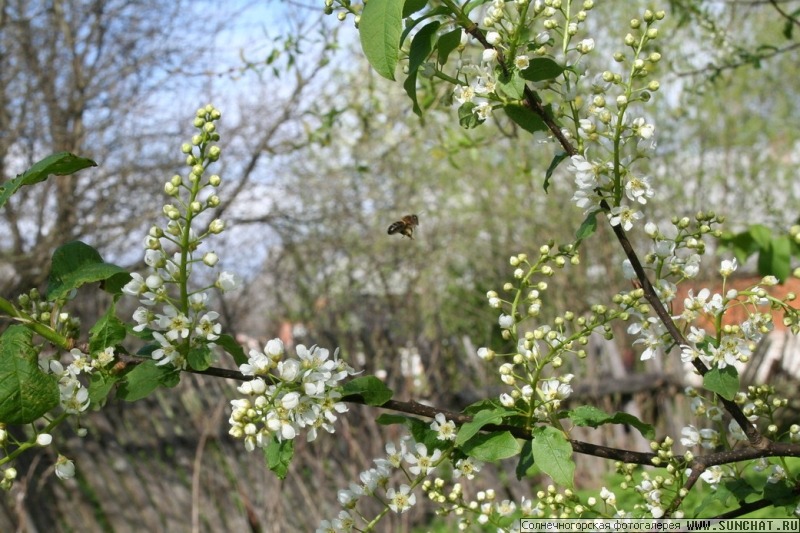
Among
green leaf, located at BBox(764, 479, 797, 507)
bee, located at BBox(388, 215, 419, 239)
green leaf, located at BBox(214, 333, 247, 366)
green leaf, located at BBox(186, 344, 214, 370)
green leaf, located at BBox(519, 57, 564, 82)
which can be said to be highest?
bee, located at BBox(388, 215, 419, 239)

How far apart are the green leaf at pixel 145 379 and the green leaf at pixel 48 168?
0.33 meters

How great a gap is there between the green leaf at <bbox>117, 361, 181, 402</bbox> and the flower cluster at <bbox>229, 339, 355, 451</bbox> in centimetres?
13

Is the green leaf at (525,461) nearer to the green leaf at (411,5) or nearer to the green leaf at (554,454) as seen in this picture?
the green leaf at (554,454)

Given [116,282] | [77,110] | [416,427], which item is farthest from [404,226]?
[77,110]

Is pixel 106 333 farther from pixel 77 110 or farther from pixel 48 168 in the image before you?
pixel 77 110

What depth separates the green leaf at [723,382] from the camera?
127cm

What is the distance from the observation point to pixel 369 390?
1.29m

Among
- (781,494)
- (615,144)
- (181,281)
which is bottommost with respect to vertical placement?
(781,494)

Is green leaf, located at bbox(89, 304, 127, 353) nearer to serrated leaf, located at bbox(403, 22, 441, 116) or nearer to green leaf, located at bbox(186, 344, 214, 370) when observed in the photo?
green leaf, located at bbox(186, 344, 214, 370)

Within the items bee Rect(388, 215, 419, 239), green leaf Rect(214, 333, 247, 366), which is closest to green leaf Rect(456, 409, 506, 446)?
green leaf Rect(214, 333, 247, 366)

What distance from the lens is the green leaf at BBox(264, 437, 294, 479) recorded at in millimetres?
1237

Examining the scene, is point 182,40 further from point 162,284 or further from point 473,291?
point 162,284

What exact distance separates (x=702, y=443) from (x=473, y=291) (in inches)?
309

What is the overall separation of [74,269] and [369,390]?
0.55 meters
